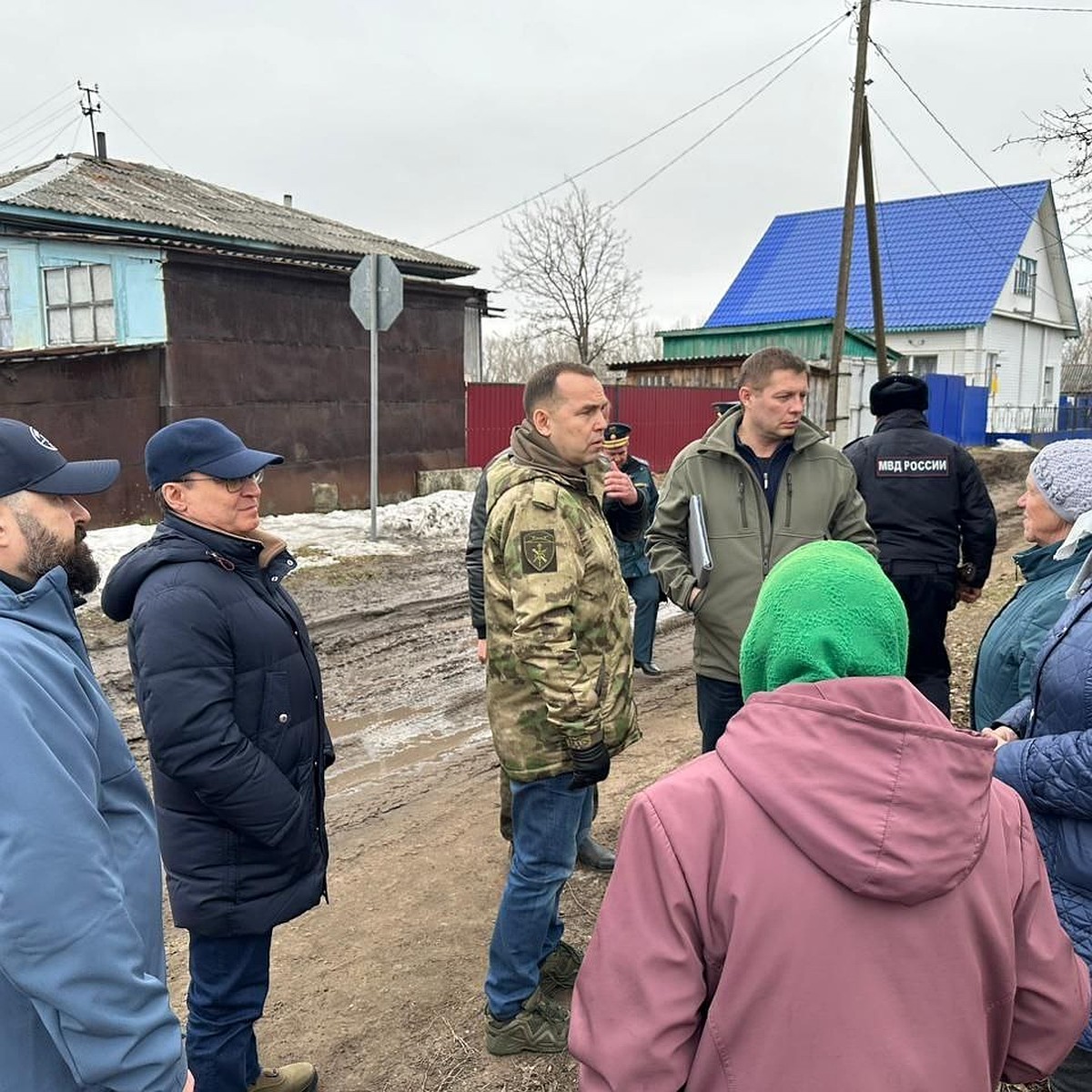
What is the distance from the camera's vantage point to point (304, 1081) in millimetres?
2668

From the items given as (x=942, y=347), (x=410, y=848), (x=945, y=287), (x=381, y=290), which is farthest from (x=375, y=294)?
(x=945, y=287)

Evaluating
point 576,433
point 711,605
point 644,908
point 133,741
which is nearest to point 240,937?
point 644,908

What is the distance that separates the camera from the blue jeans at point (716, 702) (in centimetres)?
364

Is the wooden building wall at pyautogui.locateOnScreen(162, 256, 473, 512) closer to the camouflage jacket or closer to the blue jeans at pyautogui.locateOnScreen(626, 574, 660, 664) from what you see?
the blue jeans at pyautogui.locateOnScreen(626, 574, 660, 664)

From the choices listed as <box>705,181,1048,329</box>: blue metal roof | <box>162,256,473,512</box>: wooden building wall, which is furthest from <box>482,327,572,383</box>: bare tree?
<box>162,256,473,512</box>: wooden building wall

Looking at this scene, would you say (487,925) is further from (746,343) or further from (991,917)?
Answer: (746,343)

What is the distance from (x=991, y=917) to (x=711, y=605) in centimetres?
233

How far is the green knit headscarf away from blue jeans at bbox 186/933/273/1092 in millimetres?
1796

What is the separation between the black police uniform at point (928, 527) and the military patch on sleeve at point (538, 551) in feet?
8.78

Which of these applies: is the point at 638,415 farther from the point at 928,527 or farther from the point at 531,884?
the point at 531,884

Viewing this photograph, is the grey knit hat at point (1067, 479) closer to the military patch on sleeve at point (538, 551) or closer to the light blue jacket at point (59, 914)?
the military patch on sleeve at point (538, 551)

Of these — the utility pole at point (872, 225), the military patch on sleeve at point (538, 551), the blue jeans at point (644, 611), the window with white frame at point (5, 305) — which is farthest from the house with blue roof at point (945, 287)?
the military patch on sleeve at point (538, 551)

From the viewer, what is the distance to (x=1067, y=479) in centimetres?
275

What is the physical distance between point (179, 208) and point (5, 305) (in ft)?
12.3
